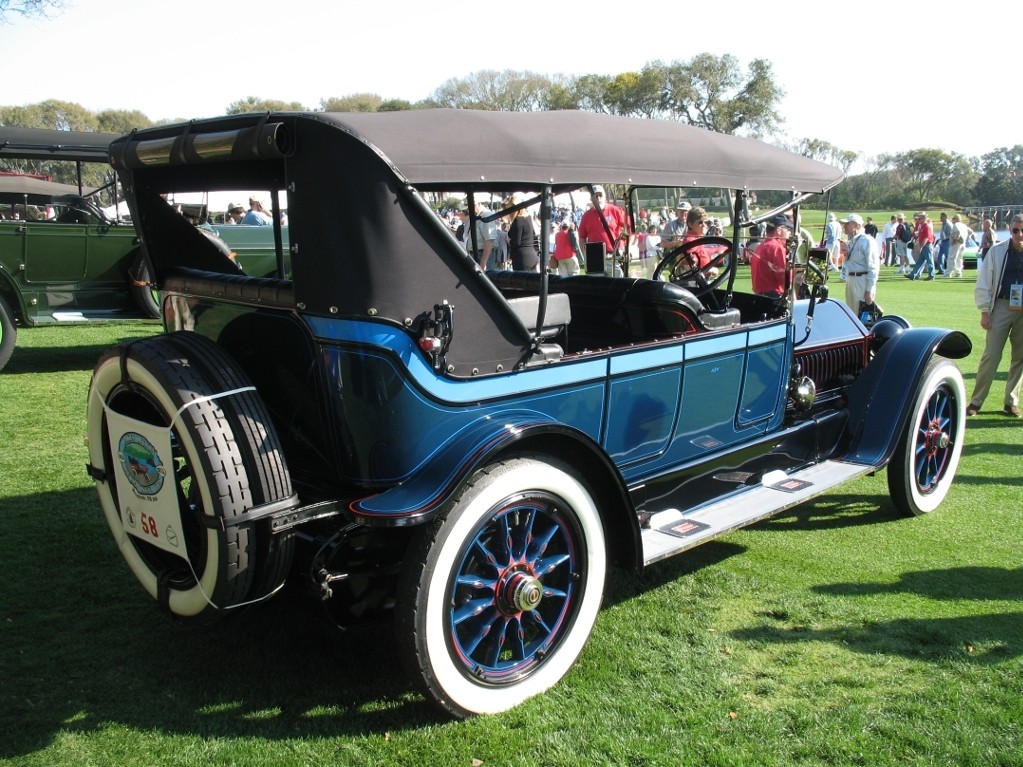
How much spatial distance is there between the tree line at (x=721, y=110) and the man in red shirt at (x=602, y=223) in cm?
3791

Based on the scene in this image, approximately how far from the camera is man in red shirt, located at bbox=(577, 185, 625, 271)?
4.08 m

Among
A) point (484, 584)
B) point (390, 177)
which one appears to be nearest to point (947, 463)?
point (484, 584)

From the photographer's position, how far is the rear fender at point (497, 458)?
2486 millimetres

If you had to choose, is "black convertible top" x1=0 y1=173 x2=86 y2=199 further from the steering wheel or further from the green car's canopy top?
the steering wheel

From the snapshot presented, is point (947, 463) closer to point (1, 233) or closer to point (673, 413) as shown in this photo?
point (673, 413)

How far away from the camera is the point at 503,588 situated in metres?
2.77

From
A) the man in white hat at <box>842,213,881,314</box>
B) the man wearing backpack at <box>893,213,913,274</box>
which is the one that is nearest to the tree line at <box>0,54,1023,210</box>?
the man wearing backpack at <box>893,213,913,274</box>

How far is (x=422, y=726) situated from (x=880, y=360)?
328cm

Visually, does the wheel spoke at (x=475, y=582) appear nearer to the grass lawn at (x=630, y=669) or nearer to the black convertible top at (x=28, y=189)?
the grass lawn at (x=630, y=669)

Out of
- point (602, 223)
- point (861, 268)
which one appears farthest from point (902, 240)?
point (602, 223)

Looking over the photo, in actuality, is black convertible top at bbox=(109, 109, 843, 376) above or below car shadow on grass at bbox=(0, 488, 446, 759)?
above

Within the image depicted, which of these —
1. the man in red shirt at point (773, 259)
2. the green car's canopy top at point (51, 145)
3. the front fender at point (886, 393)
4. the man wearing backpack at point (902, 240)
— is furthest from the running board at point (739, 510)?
the man wearing backpack at point (902, 240)

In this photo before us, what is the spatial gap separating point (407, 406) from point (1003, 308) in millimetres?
6332

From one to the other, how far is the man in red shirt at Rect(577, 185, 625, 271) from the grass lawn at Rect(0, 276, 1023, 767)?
5.61 ft
